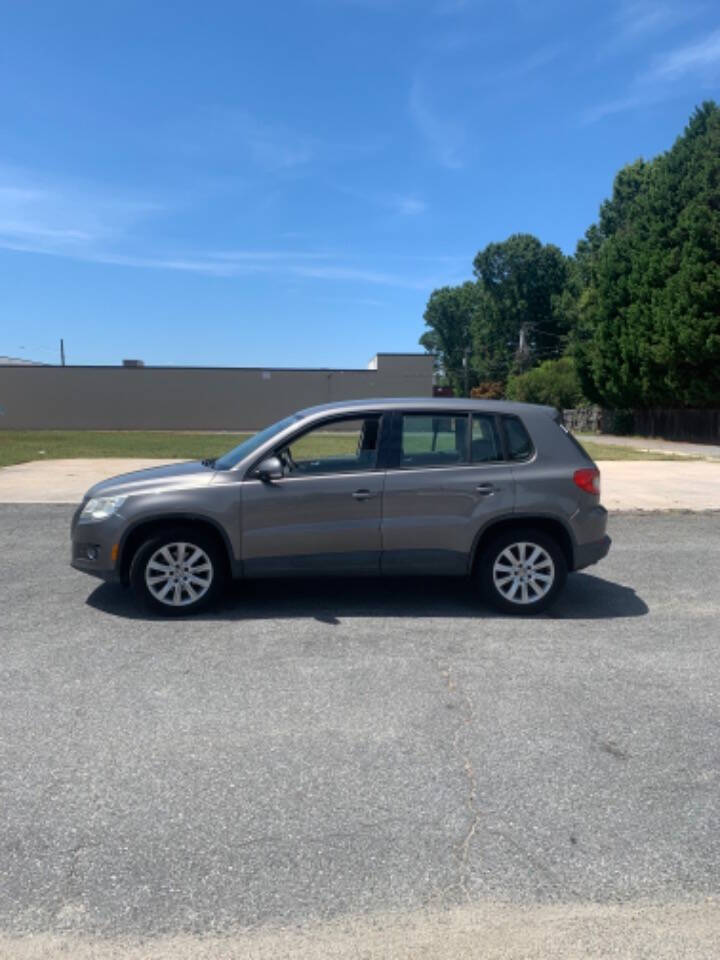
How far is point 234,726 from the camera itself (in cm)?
420

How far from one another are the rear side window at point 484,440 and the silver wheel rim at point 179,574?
2.28 m

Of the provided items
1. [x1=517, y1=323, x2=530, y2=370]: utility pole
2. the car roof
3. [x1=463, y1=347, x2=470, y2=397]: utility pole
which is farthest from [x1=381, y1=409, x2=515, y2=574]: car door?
[x1=463, y1=347, x2=470, y2=397]: utility pole

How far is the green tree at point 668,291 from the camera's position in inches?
1359

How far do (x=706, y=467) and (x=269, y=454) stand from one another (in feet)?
54.6

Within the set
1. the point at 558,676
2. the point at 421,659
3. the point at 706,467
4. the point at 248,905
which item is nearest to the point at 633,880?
the point at 248,905

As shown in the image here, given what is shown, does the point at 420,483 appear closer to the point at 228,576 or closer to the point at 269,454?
the point at 269,454

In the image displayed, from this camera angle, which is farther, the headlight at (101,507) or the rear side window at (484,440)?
the rear side window at (484,440)

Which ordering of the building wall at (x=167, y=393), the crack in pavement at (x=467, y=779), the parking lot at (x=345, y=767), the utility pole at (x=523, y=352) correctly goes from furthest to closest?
the utility pole at (x=523, y=352), the building wall at (x=167, y=393), the crack in pavement at (x=467, y=779), the parking lot at (x=345, y=767)

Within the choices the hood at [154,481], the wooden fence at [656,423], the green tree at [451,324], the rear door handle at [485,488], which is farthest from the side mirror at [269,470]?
the green tree at [451,324]

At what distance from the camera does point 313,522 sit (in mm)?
6090

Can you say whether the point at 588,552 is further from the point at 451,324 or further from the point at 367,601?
A: the point at 451,324

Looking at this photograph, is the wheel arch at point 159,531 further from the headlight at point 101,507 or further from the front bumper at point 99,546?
the headlight at point 101,507

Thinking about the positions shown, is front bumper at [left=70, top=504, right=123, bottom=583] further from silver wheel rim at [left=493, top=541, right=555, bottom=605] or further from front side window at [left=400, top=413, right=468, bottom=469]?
silver wheel rim at [left=493, top=541, right=555, bottom=605]

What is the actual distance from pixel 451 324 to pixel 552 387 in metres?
61.0
